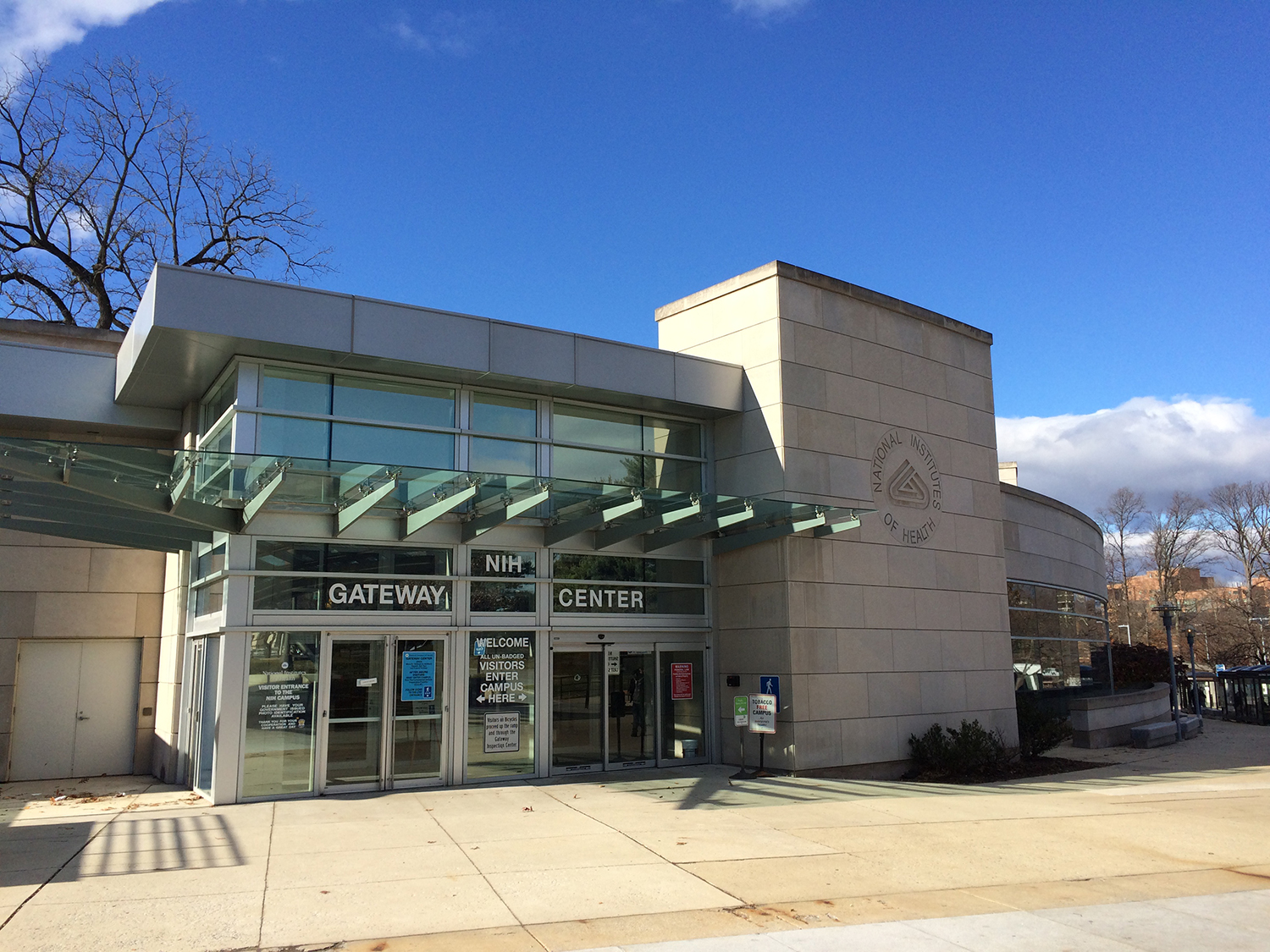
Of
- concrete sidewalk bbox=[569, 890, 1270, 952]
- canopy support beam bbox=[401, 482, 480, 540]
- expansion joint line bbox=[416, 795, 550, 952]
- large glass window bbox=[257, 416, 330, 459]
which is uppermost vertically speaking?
large glass window bbox=[257, 416, 330, 459]

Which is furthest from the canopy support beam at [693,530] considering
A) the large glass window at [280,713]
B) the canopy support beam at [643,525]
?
the large glass window at [280,713]

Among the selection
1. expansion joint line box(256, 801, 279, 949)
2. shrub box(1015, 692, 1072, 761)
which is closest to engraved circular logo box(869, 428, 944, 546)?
shrub box(1015, 692, 1072, 761)

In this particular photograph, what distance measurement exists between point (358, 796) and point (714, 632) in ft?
20.4

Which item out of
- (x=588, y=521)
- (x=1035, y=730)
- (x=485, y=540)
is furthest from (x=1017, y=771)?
(x=485, y=540)

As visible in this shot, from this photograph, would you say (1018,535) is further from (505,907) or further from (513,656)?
(505,907)

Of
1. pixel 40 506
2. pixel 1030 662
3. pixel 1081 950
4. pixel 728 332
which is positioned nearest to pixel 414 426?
pixel 40 506

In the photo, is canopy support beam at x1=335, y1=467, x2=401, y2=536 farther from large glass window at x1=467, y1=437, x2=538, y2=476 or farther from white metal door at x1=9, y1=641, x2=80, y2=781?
white metal door at x1=9, y1=641, x2=80, y2=781

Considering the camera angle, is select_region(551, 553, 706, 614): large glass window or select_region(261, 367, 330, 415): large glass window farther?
select_region(551, 553, 706, 614): large glass window

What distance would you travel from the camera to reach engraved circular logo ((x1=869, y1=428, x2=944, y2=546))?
54.6 feet

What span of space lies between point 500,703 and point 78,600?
746 cm

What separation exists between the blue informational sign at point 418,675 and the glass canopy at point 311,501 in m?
1.65

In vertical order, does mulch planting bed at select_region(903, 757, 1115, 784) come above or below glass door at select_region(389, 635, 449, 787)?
below

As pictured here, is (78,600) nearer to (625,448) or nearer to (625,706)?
(625,706)

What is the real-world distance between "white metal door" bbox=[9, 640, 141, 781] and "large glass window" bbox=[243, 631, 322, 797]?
5258mm
